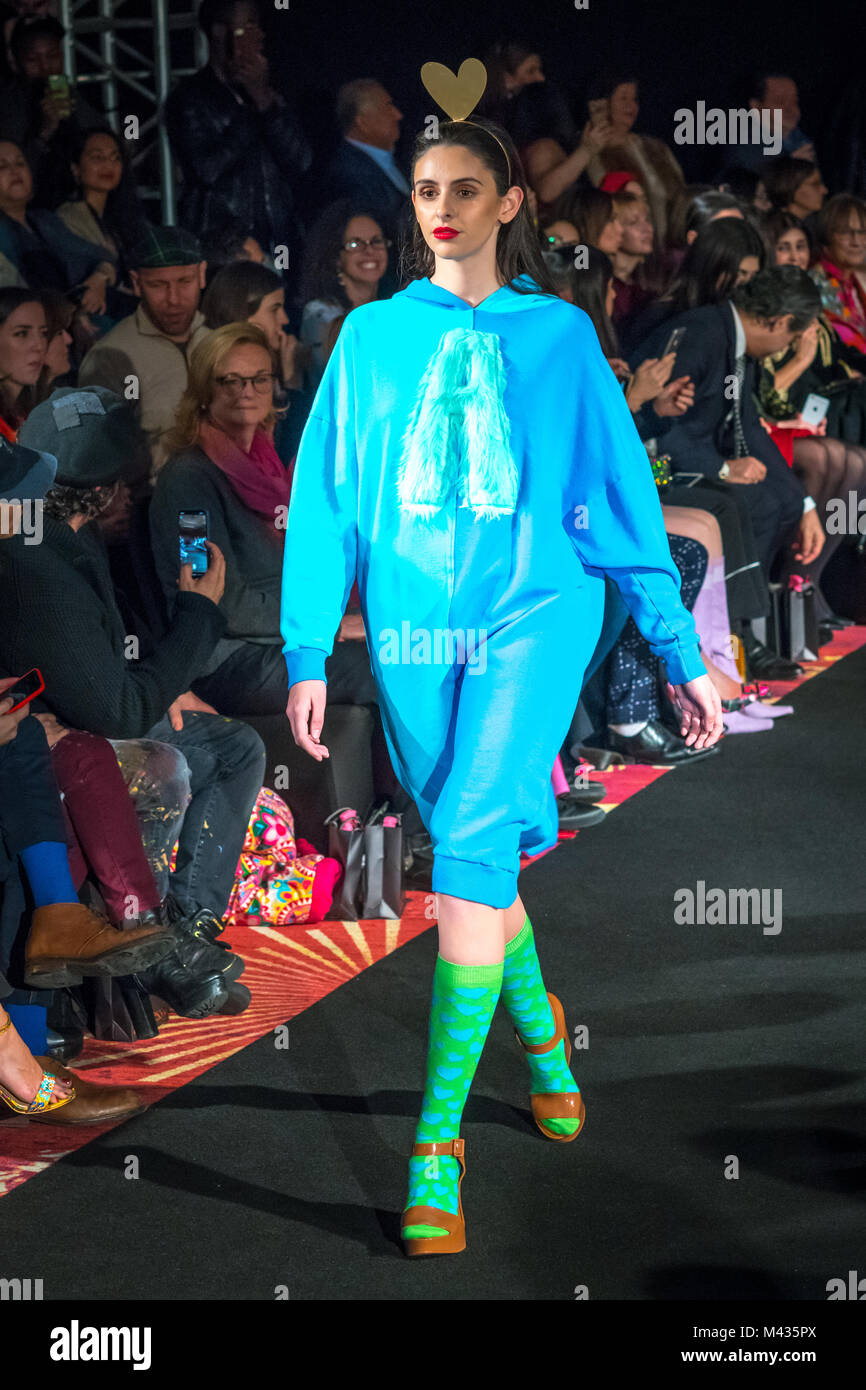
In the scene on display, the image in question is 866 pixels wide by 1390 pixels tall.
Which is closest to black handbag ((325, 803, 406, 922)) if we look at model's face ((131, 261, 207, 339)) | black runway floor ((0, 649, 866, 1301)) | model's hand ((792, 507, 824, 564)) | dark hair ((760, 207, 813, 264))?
black runway floor ((0, 649, 866, 1301))

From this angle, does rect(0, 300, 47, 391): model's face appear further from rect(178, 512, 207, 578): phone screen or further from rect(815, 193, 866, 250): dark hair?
rect(815, 193, 866, 250): dark hair

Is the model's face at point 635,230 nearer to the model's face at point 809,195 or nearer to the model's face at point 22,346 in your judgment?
the model's face at point 809,195

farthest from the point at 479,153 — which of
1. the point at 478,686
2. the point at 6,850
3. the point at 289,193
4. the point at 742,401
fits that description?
the point at 289,193

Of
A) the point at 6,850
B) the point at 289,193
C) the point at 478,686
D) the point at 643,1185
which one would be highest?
the point at 289,193

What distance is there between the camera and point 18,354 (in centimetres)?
427

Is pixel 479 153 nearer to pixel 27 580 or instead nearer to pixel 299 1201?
pixel 27 580

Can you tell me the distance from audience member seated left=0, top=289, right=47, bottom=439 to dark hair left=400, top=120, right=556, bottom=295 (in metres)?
2.07

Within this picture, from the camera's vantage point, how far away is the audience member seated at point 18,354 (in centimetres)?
426

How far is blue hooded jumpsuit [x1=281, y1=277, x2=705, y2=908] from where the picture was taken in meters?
2.20

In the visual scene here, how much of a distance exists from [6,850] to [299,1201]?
81 cm

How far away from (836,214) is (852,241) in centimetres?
15

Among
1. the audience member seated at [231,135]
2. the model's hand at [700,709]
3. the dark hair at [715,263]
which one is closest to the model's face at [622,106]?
the audience member seated at [231,135]

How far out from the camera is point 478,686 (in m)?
2.20

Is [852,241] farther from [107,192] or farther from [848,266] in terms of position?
[107,192]
